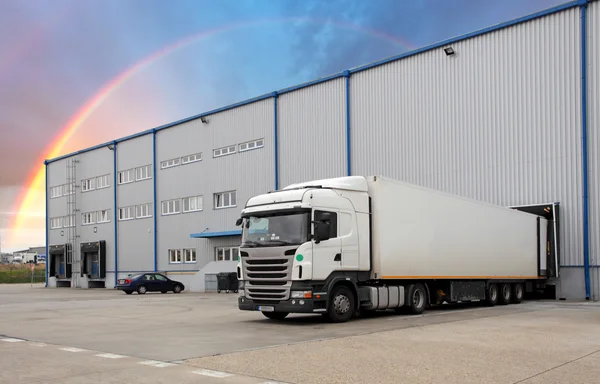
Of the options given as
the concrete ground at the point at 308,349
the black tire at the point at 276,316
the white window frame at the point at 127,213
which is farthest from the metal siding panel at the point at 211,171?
the concrete ground at the point at 308,349

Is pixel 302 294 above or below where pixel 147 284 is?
above

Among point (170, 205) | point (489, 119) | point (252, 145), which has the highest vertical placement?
point (252, 145)

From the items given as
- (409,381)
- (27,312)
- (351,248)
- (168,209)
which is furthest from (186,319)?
(168,209)

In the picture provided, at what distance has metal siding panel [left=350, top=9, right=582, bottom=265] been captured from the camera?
23.9 m

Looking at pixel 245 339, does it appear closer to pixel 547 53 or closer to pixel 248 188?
pixel 547 53

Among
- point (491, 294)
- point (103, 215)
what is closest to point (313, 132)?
point (491, 294)

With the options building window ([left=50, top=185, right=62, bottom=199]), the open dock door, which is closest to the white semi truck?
the open dock door

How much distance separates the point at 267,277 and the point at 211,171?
2702cm

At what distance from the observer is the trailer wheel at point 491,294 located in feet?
65.6

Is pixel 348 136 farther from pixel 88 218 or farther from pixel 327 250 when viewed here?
pixel 88 218

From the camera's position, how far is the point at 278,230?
46.9 ft

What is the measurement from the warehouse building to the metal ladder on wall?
3540 millimetres

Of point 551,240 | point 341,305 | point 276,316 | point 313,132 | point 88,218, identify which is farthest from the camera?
point 88,218

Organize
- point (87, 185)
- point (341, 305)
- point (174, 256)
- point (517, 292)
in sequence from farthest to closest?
1. point (87, 185)
2. point (174, 256)
3. point (517, 292)
4. point (341, 305)
